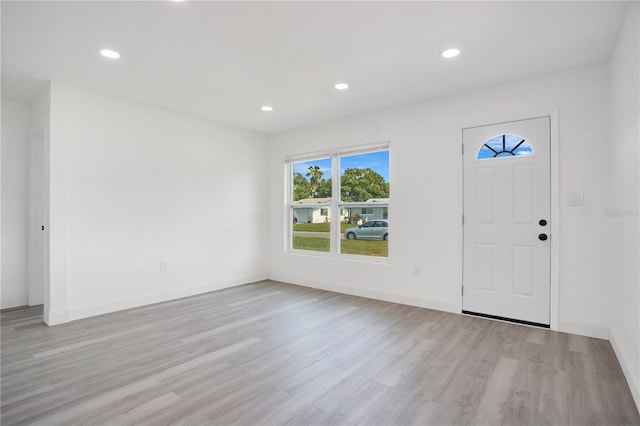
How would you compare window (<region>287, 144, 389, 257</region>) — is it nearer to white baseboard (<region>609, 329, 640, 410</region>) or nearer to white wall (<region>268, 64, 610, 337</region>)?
white wall (<region>268, 64, 610, 337</region>)

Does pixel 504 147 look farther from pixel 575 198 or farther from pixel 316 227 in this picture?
pixel 316 227

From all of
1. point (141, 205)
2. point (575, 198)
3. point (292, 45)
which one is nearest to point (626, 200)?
point (575, 198)

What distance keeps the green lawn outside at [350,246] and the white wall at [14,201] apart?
3.63 m

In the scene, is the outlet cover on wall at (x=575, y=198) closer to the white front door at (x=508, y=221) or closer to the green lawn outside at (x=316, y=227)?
the white front door at (x=508, y=221)

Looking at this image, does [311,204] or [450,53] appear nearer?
[450,53]

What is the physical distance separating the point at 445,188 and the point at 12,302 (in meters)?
5.39

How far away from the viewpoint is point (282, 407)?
199 centimetres

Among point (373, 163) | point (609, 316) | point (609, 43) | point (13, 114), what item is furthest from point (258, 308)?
point (609, 43)

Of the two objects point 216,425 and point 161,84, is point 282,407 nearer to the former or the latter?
point 216,425

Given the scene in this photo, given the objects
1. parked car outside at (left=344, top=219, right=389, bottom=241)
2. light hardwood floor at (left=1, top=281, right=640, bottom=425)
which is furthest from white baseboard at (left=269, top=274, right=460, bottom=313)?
parked car outside at (left=344, top=219, right=389, bottom=241)

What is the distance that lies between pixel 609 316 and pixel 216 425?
3.35 meters

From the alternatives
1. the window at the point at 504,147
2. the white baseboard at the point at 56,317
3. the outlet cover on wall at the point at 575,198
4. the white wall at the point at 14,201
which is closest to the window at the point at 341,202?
the window at the point at 504,147

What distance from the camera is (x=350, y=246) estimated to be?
495 centimetres

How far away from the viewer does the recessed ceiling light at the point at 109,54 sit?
9.23 feet
